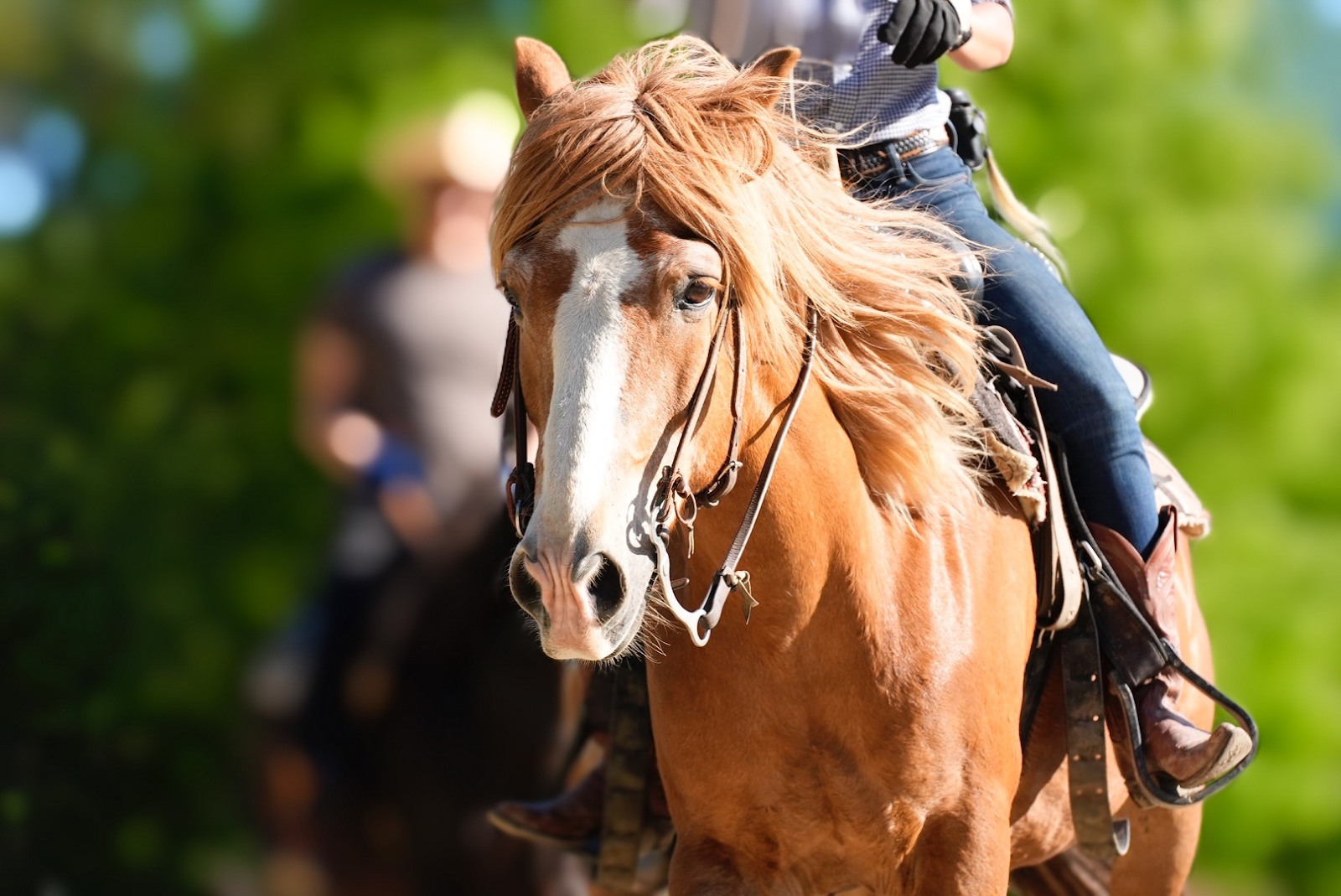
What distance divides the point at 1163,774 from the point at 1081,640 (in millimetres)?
316

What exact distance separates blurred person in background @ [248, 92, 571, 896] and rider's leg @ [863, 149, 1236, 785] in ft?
6.23

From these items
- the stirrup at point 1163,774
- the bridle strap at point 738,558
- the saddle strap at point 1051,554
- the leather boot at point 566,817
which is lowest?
the leather boot at point 566,817

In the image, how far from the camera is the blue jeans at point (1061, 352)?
304cm

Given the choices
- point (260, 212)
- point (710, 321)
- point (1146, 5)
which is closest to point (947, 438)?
point (710, 321)

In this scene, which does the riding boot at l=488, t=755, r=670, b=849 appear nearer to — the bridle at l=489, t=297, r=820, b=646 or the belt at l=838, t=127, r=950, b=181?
the bridle at l=489, t=297, r=820, b=646

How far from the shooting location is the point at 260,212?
25.4ft

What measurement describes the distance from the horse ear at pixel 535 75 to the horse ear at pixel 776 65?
12.5 inches

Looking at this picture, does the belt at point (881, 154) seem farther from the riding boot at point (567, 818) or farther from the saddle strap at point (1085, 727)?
the riding boot at point (567, 818)

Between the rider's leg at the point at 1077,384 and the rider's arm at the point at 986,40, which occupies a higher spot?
the rider's arm at the point at 986,40

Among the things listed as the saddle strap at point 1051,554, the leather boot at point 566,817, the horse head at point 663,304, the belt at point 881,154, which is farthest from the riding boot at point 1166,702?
the leather boot at point 566,817

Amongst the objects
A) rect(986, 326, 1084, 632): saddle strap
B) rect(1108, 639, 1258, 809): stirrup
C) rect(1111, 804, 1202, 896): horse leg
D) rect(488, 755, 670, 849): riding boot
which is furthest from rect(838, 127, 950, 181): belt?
rect(1111, 804, 1202, 896): horse leg

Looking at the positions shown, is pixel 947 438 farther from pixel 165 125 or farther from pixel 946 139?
pixel 165 125

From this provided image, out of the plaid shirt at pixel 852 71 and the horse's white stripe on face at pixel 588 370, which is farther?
the plaid shirt at pixel 852 71

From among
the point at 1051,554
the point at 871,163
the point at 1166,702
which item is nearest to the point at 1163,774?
the point at 1166,702
